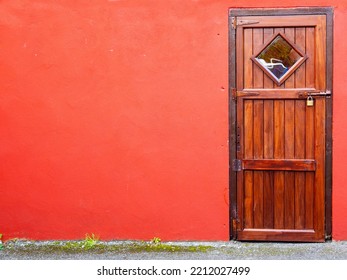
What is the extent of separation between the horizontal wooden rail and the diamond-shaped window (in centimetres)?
75

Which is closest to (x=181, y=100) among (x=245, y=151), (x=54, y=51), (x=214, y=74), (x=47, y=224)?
(x=214, y=74)

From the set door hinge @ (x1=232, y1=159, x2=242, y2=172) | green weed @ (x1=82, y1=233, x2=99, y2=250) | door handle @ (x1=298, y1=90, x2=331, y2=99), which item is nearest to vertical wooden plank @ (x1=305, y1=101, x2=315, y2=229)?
door handle @ (x1=298, y1=90, x2=331, y2=99)

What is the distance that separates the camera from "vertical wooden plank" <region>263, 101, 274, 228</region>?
566 centimetres

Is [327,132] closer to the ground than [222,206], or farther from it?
farther from it

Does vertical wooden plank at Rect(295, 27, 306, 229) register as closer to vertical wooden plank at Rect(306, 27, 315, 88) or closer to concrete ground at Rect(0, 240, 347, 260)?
vertical wooden plank at Rect(306, 27, 315, 88)

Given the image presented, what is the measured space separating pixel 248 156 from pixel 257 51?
39.3 inches

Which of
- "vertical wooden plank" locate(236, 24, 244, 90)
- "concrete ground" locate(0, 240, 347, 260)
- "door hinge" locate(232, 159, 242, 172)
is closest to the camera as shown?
"concrete ground" locate(0, 240, 347, 260)

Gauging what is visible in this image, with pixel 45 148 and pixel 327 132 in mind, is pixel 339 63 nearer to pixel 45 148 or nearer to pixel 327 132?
pixel 327 132

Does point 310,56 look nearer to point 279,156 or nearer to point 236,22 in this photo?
point 236,22

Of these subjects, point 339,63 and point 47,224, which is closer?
point 339,63

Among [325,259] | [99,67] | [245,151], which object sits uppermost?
[99,67]

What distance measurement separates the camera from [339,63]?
5.54 meters

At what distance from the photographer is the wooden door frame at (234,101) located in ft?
18.1

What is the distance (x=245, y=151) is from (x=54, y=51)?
6.81 ft
